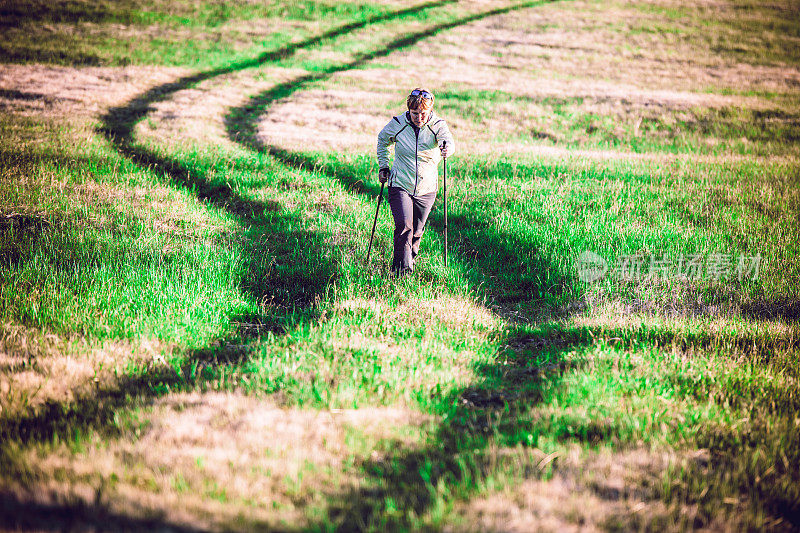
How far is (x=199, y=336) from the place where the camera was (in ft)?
18.0

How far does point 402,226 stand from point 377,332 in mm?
1895

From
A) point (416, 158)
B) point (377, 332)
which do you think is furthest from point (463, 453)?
point (416, 158)

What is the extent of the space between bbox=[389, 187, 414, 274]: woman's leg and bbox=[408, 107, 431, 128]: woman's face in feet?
2.99

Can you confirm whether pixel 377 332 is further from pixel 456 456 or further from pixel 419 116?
pixel 419 116

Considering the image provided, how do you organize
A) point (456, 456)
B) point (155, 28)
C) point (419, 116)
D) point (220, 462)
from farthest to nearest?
point (155, 28) → point (419, 116) → point (456, 456) → point (220, 462)

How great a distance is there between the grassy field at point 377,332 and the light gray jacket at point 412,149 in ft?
4.43

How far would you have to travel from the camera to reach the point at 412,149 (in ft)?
23.1

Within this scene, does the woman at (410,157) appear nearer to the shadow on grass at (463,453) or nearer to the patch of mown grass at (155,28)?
the shadow on grass at (463,453)

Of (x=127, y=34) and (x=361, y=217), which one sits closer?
(x=361, y=217)

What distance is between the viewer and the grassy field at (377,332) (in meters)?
3.28

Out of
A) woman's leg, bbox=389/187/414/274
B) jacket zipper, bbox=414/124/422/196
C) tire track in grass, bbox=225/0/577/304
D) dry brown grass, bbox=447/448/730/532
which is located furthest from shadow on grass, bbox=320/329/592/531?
jacket zipper, bbox=414/124/422/196

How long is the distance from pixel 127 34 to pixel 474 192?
27.5 metres

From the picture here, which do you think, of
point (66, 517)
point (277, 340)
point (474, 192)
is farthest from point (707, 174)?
point (66, 517)

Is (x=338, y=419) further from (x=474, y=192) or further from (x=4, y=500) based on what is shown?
(x=474, y=192)
